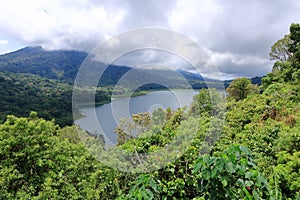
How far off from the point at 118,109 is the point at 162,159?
1042mm

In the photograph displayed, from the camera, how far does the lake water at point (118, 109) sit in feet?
9.37

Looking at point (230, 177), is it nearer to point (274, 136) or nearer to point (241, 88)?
point (274, 136)

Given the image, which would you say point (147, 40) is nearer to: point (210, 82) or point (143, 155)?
point (210, 82)

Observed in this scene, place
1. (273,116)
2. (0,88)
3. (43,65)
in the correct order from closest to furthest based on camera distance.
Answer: (273,116), (0,88), (43,65)

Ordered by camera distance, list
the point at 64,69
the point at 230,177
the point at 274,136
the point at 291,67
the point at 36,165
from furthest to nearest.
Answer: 1. the point at 64,69
2. the point at 291,67
3. the point at 36,165
4. the point at 274,136
5. the point at 230,177

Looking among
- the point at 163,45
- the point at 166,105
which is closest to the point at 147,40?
the point at 163,45

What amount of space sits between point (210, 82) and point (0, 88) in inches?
2491

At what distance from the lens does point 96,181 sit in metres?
4.12

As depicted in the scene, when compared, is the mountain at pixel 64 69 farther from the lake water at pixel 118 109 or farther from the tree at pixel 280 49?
the tree at pixel 280 49

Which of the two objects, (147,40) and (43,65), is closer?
(147,40)

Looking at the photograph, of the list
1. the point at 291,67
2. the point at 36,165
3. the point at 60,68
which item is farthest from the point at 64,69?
the point at 36,165

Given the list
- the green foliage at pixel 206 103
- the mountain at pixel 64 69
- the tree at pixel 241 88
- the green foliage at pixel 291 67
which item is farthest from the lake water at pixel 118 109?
the tree at pixel 241 88

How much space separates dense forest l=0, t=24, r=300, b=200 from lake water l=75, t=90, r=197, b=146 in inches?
5.0

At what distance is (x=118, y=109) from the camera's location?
2.89 m
